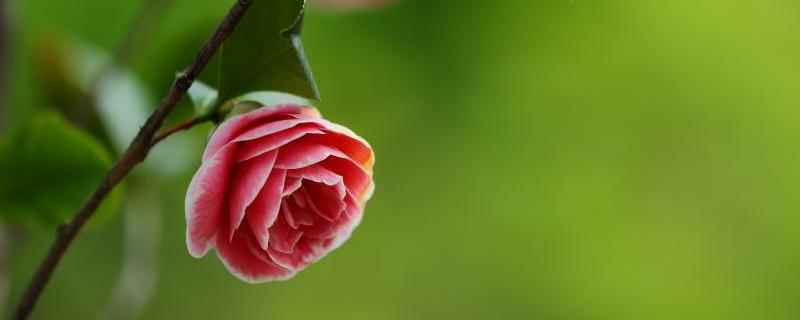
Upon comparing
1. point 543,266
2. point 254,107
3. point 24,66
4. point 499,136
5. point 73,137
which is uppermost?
point 254,107

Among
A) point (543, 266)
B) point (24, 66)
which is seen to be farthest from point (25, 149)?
point (543, 266)

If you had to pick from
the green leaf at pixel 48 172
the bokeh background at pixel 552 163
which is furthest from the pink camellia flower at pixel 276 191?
the bokeh background at pixel 552 163

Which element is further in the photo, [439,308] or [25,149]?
[439,308]

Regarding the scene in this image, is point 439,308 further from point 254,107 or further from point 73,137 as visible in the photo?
point 254,107

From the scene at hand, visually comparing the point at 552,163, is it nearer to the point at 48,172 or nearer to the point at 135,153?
the point at 48,172

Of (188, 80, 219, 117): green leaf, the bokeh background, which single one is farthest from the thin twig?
the bokeh background

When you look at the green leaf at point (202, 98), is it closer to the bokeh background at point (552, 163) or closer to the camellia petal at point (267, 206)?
the camellia petal at point (267, 206)

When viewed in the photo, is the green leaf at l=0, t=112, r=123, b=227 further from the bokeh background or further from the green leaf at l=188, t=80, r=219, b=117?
the bokeh background

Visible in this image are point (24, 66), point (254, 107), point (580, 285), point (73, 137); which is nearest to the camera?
point (254, 107)
